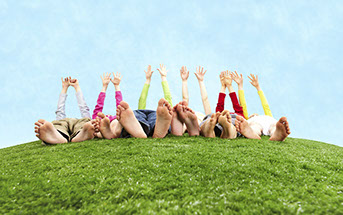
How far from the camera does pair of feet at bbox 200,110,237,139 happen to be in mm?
3145

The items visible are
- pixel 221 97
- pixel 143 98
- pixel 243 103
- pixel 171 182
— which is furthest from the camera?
pixel 243 103

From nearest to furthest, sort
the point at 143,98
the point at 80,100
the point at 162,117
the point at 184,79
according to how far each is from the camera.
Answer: the point at 162,117, the point at 143,98, the point at 80,100, the point at 184,79

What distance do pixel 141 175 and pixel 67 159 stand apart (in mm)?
1025

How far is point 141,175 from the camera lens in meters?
1.76

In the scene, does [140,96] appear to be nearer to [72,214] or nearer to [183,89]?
[183,89]

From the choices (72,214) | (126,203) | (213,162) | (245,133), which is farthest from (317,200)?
(245,133)

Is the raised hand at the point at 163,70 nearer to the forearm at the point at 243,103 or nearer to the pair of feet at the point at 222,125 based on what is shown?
the forearm at the point at 243,103

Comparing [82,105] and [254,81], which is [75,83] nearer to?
[82,105]

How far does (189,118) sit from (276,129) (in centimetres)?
143

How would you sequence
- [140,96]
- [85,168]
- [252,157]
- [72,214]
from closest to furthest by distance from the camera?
[72,214] → [85,168] → [252,157] → [140,96]

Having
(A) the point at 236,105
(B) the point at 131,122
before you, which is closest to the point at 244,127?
(A) the point at 236,105

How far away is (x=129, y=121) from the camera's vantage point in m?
3.04

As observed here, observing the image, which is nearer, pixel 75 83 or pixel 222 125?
pixel 222 125

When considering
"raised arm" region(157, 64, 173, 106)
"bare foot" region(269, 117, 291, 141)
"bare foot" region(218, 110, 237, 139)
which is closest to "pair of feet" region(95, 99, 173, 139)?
"bare foot" region(218, 110, 237, 139)
